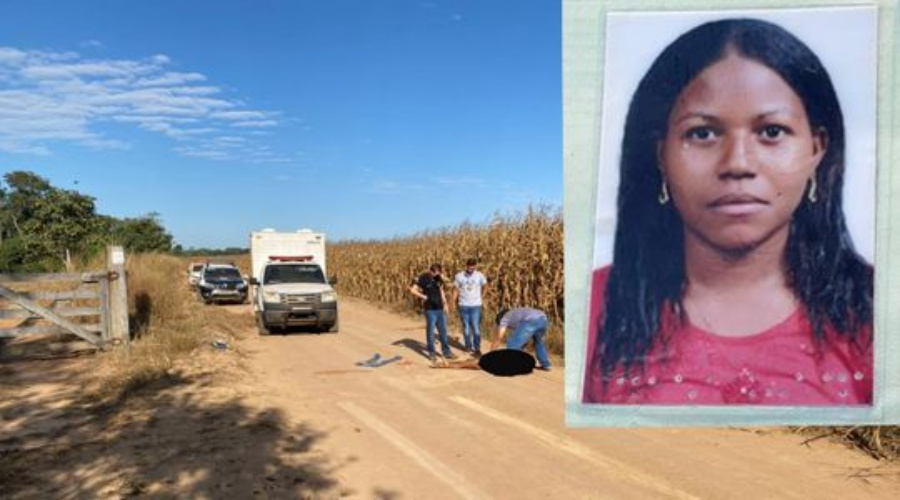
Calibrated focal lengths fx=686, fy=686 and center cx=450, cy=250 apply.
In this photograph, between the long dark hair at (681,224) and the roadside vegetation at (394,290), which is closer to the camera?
the long dark hair at (681,224)

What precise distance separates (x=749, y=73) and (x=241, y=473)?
5617mm

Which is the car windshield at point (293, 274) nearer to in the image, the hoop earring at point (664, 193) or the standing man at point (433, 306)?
the standing man at point (433, 306)

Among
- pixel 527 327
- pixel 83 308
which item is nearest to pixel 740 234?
pixel 527 327

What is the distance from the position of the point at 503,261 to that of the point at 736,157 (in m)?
15.3

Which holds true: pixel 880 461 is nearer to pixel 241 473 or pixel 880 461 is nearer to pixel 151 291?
pixel 241 473

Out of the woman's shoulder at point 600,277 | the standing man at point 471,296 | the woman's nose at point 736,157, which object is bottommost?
the standing man at point 471,296

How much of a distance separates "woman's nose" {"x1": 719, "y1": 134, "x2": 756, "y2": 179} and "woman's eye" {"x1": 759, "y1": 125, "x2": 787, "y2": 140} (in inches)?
1.6

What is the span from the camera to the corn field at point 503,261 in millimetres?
15422

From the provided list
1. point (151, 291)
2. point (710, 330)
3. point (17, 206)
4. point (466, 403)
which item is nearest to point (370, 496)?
point (466, 403)

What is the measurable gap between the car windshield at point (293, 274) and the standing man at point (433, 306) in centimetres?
584

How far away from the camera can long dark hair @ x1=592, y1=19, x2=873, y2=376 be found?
2055 mm

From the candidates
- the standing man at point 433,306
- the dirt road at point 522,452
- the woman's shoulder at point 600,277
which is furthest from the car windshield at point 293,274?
the woman's shoulder at point 600,277

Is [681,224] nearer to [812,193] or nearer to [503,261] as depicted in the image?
[812,193]

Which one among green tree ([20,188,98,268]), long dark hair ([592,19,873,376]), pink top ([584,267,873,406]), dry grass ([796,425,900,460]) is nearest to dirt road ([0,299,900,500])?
dry grass ([796,425,900,460])
